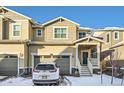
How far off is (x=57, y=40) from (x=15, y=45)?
1.81m

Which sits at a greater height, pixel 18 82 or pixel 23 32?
pixel 23 32

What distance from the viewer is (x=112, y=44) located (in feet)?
70.1

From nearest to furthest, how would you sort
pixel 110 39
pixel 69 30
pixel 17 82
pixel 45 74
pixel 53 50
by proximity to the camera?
pixel 45 74
pixel 17 82
pixel 53 50
pixel 110 39
pixel 69 30

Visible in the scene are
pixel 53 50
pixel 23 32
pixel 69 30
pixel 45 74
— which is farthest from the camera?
pixel 23 32

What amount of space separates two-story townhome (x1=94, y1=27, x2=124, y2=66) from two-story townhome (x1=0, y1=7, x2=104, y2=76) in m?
0.26

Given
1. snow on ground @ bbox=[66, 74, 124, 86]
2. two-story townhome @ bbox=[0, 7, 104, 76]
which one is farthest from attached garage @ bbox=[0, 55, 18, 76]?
snow on ground @ bbox=[66, 74, 124, 86]

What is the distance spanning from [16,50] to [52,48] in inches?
62.1

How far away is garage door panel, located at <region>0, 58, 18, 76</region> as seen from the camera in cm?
2122

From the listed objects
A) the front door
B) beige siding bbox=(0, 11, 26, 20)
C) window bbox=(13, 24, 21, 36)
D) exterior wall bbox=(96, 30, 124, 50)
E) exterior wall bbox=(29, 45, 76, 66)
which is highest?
beige siding bbox=(0, 11, 26, 20)

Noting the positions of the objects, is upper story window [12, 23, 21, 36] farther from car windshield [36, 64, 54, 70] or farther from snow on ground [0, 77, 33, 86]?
snow on ground [0, 77, 33, 86]

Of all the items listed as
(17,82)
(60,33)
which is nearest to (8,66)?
(17,82)

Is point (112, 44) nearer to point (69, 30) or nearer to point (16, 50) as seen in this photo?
point (69, 30)

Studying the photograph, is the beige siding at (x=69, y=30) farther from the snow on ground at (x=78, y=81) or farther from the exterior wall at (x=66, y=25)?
the snow on ground at (x=78, y=81)
